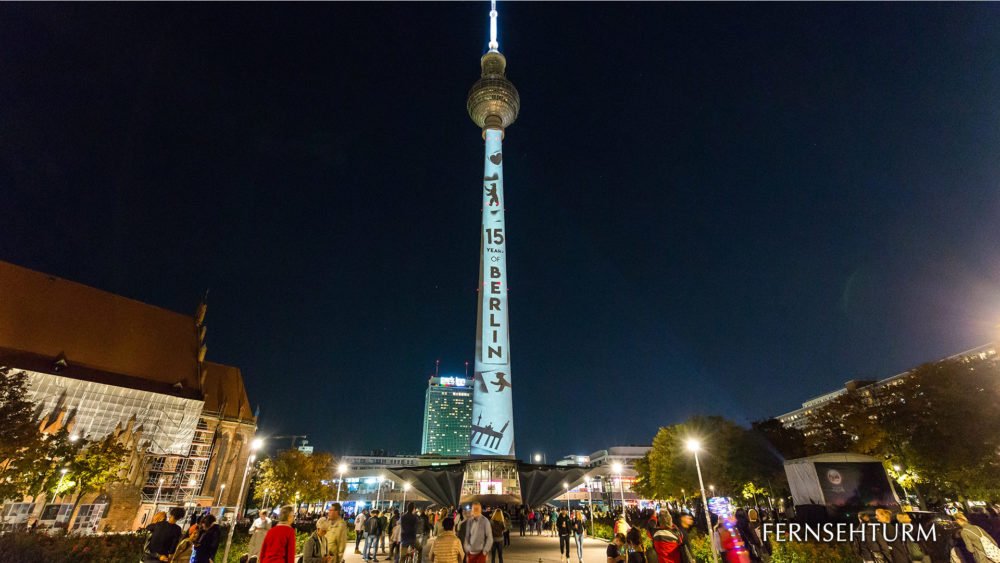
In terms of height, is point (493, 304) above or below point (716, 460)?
above

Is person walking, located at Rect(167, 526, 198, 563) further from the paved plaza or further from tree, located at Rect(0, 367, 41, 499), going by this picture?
tree, located at Rect(0, 367, 41, 499)

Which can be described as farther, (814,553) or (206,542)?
(814,553)

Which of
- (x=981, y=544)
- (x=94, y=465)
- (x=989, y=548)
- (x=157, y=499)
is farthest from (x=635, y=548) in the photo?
(x=157, y=499)

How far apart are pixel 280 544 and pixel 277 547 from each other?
51mm

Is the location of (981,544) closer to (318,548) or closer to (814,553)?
(814,553)

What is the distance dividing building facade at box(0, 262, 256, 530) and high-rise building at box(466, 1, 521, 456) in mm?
29515

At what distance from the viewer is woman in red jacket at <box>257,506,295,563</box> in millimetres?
6531

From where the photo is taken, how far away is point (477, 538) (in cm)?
805

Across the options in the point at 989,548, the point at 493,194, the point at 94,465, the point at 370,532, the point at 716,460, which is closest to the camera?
the point at 989,548

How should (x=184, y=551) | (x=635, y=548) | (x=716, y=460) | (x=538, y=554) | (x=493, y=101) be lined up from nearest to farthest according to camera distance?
(x=635, y=548), (x=184, y=551), (x=538, y=554), (x=716, y=460), (x=493, y=101)

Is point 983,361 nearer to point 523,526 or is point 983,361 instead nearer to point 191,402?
point 523,526

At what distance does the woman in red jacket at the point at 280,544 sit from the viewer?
6.53m

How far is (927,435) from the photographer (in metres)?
29.2

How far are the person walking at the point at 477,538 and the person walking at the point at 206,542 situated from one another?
536cm
